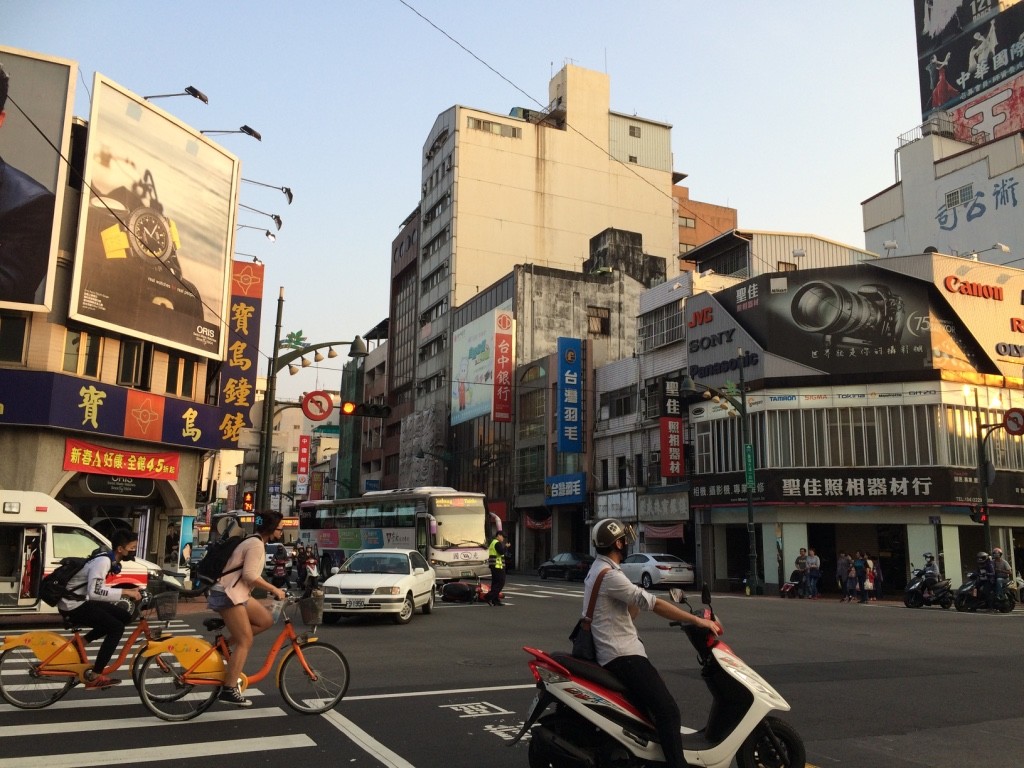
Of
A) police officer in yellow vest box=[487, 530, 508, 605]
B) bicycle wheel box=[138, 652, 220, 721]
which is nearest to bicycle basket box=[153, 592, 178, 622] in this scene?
bicycle wheel box=[138, 652, 220, 721]

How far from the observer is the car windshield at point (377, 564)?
1906 centimetres

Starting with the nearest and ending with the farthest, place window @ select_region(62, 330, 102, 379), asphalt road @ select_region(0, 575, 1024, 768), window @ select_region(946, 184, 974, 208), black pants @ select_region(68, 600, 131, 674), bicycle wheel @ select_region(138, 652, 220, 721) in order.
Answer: asphalt road @ select_region(0, 575, 1024, 768)
bicycle wheel @ select_region(138, 652, 220, 721)
black pants @ select_region(68, 600, 131, 674)
window @ select_region(62, 330, 102, 379)
window @ select_region(946, 184, 974, 208)

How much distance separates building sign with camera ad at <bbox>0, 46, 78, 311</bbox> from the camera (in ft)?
76.5

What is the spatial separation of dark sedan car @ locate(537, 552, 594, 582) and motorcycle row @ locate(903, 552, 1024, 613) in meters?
15.8

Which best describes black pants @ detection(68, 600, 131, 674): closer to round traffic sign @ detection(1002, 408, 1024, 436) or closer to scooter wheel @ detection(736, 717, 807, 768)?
scooter wheel @ detection(736, 717, 807, 768)

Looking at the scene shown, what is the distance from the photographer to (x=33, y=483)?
77.9 ft

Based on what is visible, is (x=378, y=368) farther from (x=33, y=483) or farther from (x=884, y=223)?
(x=33, y=483)

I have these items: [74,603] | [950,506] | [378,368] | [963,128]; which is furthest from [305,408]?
[378,368]

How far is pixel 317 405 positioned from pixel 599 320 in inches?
1587

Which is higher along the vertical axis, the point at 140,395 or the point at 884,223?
the point at 884,223

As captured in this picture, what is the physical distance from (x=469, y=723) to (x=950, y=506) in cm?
3026

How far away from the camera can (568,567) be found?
40.8m

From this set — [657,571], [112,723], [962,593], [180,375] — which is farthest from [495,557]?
[112,723]

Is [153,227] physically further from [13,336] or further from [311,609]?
[311,609]
